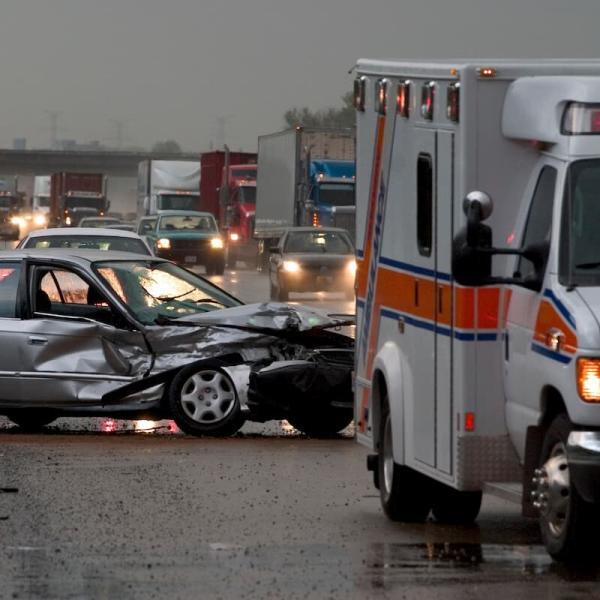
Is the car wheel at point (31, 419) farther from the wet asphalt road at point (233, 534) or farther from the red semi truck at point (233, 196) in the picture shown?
the red semi truck at point (233, 196)

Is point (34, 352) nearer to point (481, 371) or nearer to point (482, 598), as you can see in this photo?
point (481, 371)

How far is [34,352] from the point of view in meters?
15.4

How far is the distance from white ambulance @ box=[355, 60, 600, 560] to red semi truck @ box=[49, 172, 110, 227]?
79.1 m

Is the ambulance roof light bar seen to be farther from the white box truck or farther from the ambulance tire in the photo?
the white box truck

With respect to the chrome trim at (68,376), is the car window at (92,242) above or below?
above

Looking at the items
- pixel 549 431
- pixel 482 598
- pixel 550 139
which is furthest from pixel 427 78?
pixel 482 598

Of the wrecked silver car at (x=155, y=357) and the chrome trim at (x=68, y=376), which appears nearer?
the wrecked silver car at (x=155, y=357)

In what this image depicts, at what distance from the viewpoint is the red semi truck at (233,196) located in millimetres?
62750

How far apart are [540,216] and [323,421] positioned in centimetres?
650

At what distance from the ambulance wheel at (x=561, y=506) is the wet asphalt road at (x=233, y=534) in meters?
0.13

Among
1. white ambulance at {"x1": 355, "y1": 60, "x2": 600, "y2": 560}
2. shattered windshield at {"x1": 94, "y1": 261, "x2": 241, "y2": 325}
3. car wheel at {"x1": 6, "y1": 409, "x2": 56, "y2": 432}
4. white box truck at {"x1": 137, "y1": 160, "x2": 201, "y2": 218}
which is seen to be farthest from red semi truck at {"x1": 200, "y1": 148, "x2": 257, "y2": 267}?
white ambulance at {"x1": 355, "y1": 60, "x2": 600, "y2": 560}

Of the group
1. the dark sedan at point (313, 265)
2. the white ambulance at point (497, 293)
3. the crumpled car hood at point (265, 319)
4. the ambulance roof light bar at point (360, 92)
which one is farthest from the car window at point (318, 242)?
the white ambulance at point (497, 293)

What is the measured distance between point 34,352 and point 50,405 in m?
0.44

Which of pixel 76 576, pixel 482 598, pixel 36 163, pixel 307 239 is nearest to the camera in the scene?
pixel 482 598
